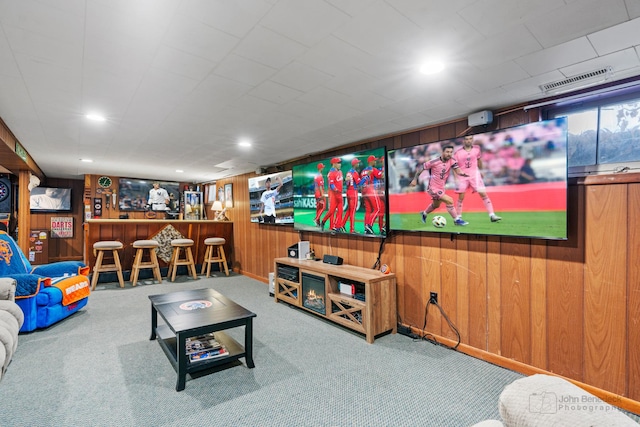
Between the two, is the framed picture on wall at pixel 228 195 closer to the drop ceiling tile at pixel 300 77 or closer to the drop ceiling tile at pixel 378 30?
the drop ceiling tile at pixel 300 77

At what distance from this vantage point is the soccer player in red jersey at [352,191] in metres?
3.74

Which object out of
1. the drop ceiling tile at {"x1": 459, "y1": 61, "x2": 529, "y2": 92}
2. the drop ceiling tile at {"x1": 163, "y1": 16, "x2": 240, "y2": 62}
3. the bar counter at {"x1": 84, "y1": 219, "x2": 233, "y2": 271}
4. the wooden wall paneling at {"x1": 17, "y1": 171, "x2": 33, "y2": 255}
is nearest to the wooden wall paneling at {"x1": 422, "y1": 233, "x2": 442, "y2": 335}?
the drop ceiling tile at {"x1": 459, "y1": 61, "x2": 529, "y2": 92}

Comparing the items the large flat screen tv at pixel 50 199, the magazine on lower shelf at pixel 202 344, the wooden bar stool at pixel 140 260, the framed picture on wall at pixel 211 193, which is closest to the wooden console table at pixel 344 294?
the magazine on lower shelf at pixel 202 344

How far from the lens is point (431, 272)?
3.13 metres

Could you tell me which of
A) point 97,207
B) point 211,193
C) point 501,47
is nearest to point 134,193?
point 97,207

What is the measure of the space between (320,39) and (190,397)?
2396mm

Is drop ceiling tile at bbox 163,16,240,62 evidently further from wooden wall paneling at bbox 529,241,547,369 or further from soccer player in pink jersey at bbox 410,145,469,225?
wooden wall paneling at bbox 529,241,547,369

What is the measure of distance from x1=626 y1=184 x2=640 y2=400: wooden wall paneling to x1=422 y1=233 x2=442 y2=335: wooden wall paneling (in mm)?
1326

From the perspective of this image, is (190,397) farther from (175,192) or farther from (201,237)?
(175,192)

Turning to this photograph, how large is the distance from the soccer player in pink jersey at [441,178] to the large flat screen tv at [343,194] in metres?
0.55

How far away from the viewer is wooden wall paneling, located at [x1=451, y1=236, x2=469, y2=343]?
2.86 meters

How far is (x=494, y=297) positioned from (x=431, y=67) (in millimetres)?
1982

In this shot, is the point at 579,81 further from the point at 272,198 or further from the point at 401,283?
the point at 272,198

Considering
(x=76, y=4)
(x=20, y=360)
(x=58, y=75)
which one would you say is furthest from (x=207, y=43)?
(x=20, y=360)
